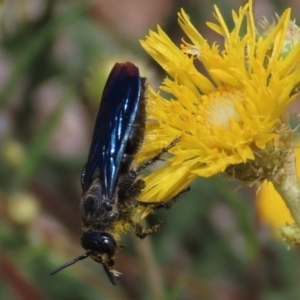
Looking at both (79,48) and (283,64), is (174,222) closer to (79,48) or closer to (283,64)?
(79,48)

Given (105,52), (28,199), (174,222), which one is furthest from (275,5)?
(28,199)

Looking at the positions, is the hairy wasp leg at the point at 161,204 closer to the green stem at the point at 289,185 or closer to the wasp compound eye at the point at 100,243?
the wasp compound eye at the point at 100,243

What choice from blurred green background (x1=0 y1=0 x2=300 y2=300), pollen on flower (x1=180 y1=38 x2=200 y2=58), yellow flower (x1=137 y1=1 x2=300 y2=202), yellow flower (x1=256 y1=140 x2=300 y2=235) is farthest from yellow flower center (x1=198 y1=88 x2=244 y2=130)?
yellow flower (x1=256 y1=140 x2=300 y2=235)

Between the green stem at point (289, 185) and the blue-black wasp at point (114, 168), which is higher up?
the blue-black wasp at point (114, 168)

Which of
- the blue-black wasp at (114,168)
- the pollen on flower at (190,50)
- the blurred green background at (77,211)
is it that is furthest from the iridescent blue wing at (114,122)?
the blurred green background at (77,211)

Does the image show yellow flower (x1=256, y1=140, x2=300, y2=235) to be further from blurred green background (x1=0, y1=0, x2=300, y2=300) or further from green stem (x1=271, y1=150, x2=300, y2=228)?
green stem (x1=271, y1=150, x2=300, y2=228)

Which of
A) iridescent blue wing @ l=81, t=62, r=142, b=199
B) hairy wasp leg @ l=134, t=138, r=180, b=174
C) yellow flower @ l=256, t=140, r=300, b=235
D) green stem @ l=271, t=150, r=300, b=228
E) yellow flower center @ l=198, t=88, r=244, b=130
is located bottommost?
yellow flower @ l=256, t=140, r=300, b=235

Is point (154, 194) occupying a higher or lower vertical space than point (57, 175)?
higher
